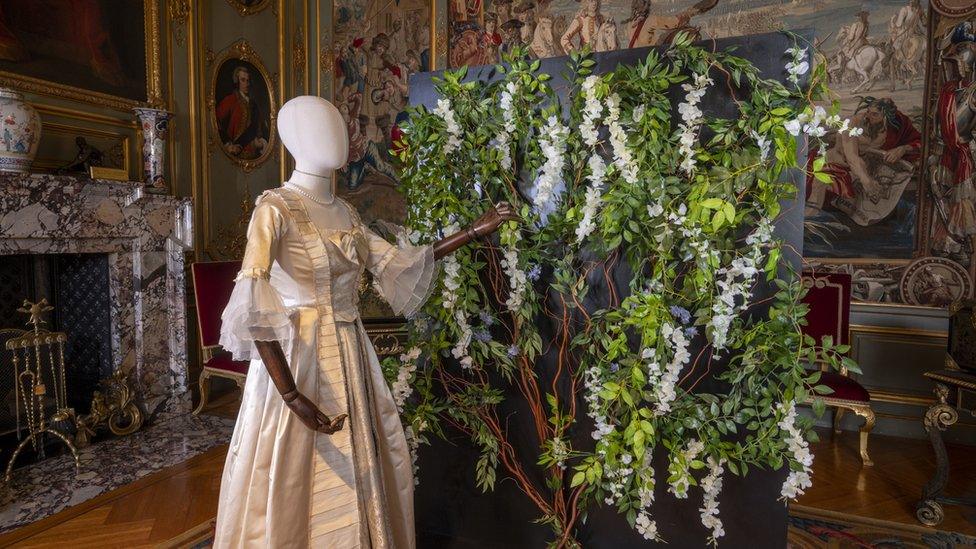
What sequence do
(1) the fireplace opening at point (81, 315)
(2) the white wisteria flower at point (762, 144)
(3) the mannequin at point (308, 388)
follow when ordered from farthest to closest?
(1) the fireplace opening at point (81, 315) → (2) the white wisteria flower at point (762, 144) → (3) the mannequin at point (308, 388)

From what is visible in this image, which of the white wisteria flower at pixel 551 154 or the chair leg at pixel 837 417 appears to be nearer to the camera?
the white wisteria flower at pixel 551 154

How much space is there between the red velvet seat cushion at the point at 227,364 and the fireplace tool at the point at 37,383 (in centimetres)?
90

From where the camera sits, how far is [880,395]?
4625mm

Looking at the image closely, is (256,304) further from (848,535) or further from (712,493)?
(848,535)

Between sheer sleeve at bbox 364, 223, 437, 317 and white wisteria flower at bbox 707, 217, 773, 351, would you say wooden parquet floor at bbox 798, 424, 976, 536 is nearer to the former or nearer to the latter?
white wisteria flower at bbox 707, 217, 773, 351

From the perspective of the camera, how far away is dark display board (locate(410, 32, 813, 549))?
2016 millimetres

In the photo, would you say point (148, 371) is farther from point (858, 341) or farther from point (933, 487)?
point (858, 341)

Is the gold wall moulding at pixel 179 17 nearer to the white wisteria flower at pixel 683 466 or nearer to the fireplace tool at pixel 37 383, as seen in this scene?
the fireplace tool at pixel 37 383

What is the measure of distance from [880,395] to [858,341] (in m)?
0.45

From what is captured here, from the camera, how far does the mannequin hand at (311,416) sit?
64.6 inches

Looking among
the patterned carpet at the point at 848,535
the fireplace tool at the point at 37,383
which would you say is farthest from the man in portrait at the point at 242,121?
the patterned carpet at the point at 848,535

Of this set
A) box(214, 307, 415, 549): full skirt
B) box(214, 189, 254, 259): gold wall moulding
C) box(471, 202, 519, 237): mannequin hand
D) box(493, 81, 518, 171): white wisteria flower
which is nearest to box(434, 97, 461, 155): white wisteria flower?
box(493, 81, 518, 171): white wisteria flower

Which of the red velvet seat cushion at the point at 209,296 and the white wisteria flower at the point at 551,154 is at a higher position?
the white wisteria flower at the point at 551,154

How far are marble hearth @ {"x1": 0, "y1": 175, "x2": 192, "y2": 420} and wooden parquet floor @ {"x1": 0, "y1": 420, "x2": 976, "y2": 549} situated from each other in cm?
95
